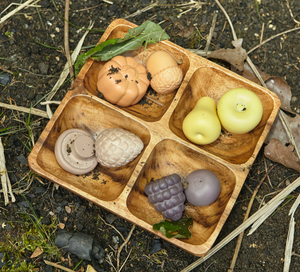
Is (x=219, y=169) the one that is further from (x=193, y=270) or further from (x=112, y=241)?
(x=112, y=241)

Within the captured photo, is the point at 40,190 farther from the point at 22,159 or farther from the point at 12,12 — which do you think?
the point at 12,12

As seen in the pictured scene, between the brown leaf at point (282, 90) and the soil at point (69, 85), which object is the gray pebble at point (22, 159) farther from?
the brown leaf at point (282, 90)

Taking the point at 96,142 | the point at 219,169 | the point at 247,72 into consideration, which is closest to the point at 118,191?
the point at 96,142

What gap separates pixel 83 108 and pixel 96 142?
28 centimetres

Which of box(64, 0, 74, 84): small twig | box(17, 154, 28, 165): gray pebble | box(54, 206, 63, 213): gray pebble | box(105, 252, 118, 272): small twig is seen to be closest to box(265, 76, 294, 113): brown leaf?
box(64, 0, 74, 84): small twig

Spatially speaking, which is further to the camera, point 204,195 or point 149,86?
point 149,86

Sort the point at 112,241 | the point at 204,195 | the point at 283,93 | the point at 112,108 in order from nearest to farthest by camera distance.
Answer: the point at 204,195, the point at 112,108, the point at 112,241, the point at 283,93

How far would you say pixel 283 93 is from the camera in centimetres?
221

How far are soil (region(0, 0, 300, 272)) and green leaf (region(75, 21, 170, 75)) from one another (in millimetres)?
330

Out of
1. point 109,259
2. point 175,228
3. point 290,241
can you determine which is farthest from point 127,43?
point 290,241

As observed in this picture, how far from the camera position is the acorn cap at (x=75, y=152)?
1.85 metres

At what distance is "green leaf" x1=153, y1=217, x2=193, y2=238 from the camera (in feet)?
5.69

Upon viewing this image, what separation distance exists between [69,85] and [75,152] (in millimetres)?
598

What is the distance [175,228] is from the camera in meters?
1.77
